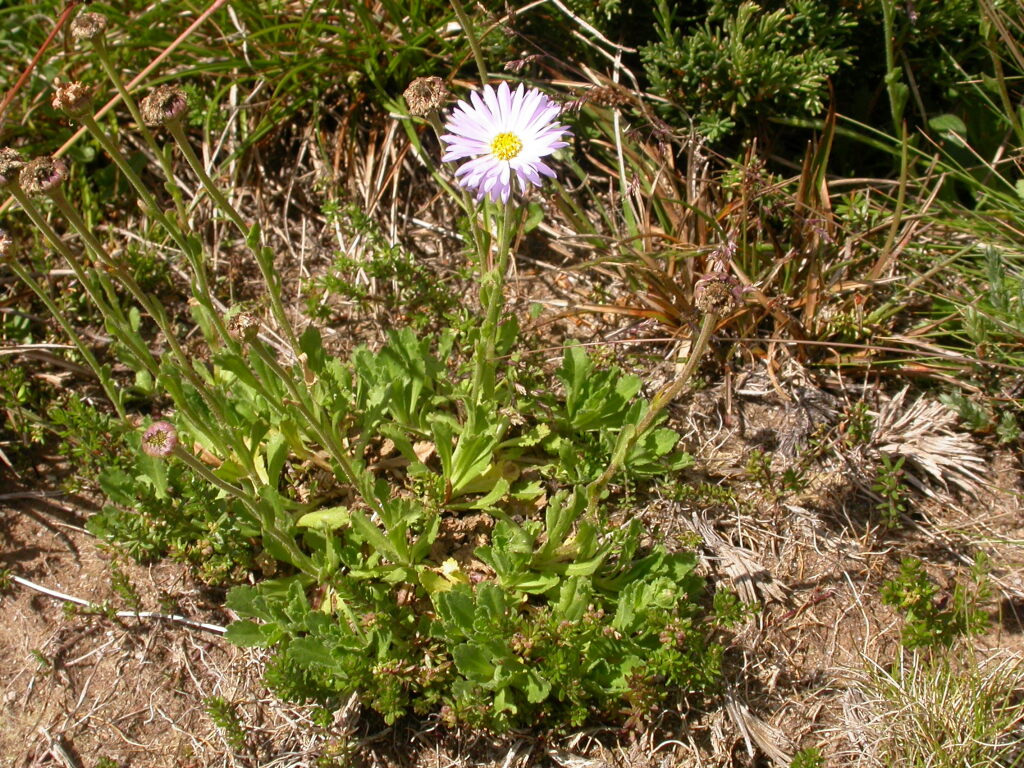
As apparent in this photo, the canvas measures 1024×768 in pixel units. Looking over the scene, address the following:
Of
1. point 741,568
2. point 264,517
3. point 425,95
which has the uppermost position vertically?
point 425,95

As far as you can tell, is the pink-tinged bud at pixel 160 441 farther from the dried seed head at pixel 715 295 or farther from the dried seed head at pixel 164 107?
the dried seed head at pixel 715 295

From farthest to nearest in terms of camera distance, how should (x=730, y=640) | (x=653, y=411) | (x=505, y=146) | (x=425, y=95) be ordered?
(x=730, y=640) < (x=505, y=146) < (x=425, y=95) < (x=653, y=411)

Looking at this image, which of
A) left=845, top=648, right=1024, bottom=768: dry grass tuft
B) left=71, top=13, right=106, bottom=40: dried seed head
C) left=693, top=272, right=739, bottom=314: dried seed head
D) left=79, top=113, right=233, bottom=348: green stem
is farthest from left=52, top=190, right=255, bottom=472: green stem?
left=845, top=648, right=1024, bottom=768: dry grass tuft

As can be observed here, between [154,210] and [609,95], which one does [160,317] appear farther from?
[609,95]

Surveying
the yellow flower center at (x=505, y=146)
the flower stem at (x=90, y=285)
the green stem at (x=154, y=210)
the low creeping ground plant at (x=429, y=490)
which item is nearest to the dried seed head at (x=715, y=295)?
the low creeping ground plant at (x=429, y=490)

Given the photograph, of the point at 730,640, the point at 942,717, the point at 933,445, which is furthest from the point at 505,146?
the point at 942,717
